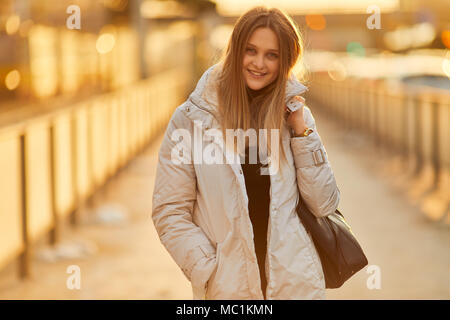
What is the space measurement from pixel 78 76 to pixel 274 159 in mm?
51960

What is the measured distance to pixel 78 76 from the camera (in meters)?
53.8

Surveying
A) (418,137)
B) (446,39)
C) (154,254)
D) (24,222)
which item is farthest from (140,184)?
(446,39)

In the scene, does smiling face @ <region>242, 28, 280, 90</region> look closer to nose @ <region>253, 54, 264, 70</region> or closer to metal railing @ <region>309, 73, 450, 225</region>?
nose @ <region>253, 54, 264, 70</region>

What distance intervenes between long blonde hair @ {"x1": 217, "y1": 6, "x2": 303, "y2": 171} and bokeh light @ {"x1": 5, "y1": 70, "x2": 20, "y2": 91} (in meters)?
29.2

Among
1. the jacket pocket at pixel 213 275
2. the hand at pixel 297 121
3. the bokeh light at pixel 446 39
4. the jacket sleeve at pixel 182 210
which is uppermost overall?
the hand at pixel 297 121

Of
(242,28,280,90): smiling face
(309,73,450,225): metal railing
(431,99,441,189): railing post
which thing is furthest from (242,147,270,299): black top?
(431,99,441,189): railing post

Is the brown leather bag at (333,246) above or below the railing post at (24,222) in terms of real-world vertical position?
above

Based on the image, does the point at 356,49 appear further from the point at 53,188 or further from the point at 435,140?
the point at 53,188

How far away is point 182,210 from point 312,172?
0.47 metres

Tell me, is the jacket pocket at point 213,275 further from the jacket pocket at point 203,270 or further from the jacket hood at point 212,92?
the jacket hood at point 212,92

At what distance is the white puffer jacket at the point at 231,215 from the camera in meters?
2.90

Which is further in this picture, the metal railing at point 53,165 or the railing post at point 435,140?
the railing post at point 435,140

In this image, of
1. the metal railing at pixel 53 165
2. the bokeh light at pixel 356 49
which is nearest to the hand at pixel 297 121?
the metal railing at pixel 53 165

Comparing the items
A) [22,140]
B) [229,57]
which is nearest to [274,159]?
[229,57]
